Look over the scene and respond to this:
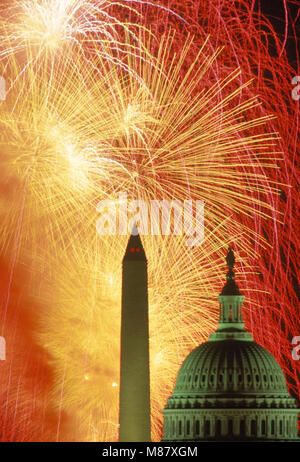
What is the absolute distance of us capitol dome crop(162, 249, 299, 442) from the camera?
16488cm

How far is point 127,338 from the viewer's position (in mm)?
108375

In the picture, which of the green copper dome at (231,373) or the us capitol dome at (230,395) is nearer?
the green copper dome at (231,373)

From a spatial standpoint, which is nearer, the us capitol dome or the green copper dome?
the green copper dome

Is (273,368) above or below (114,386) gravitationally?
above

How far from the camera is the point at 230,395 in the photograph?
168 meters

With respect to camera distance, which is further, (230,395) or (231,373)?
(230,395)

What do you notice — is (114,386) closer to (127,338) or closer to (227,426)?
(127,338)

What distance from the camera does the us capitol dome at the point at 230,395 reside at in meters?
165

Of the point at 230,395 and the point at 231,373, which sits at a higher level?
the point at 231,373

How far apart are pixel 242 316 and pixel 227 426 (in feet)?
39.0
